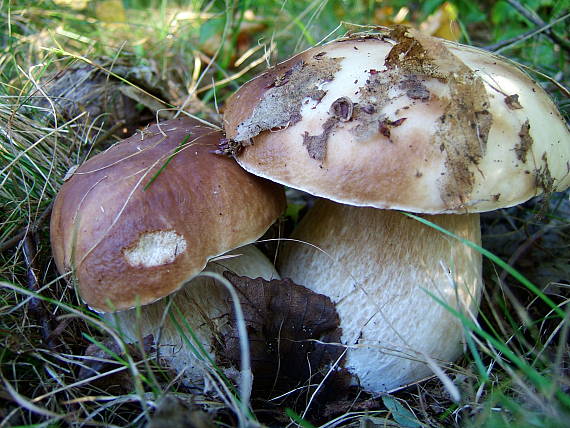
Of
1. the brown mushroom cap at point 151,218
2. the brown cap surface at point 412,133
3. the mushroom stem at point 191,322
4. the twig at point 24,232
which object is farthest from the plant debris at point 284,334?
the twig at point 24,232

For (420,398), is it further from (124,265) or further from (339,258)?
(124,265)

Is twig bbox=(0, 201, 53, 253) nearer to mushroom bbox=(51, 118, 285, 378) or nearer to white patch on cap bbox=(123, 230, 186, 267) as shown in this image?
mushroom bbox=(51, 118, 285, 378)

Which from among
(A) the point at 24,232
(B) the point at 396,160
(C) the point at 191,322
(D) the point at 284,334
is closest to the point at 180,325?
(C) the point at 191,322

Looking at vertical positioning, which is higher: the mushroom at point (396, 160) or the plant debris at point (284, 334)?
the mushroom at point (396, 160)

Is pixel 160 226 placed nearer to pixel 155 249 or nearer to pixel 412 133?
pixel 155 249

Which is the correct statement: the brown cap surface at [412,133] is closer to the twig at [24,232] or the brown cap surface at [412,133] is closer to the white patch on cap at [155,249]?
the white patch on cap at [155,249]

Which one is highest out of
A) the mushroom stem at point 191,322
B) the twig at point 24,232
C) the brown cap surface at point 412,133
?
the brown cap surface at point 412,133

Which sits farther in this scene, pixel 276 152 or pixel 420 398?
pixel 420 398

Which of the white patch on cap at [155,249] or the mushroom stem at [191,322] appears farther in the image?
the mushroom stem at [191,322]

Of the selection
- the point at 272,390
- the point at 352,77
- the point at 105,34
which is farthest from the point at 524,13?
the point at 105,34
